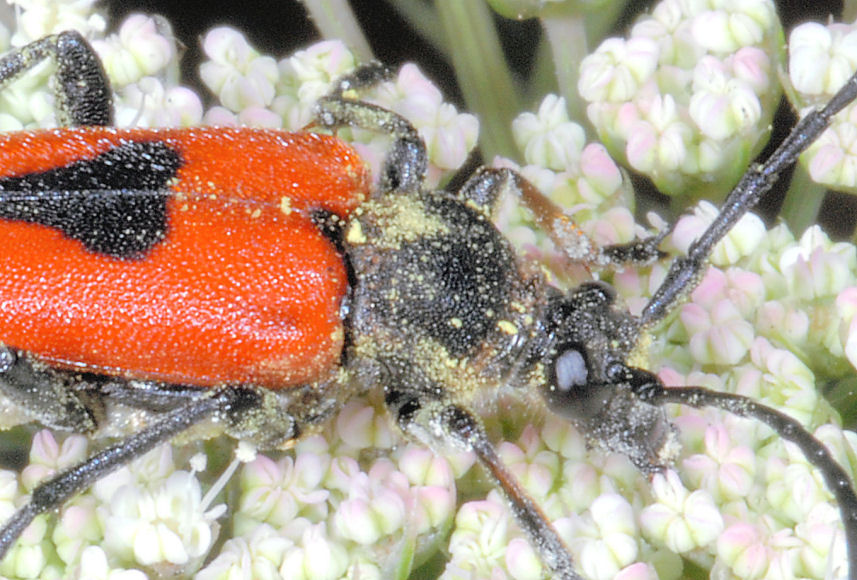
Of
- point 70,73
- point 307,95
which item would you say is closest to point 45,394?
point 70,73

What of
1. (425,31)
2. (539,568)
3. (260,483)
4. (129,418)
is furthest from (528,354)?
(425,31)

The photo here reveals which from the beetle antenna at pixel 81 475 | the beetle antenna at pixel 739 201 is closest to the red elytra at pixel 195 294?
the beetle antenna at pixel 81 475

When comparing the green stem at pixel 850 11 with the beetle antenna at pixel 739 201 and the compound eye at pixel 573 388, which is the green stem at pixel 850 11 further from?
the compound eye at pixel 573 388

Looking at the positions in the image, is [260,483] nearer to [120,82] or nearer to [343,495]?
[343,495]

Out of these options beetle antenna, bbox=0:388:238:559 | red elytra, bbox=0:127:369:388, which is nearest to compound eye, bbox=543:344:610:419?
red elytra, bbox=0:127:369:388

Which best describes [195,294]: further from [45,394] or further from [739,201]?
[739,201]

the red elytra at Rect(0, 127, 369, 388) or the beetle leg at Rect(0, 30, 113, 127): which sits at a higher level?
the beetle leg at Rect(0, 30, 113, 127)

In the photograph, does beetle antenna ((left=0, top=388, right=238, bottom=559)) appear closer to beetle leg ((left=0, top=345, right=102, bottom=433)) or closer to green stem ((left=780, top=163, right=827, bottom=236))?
beetle leg ((left=0, top=345, right=102, bottom=433))
